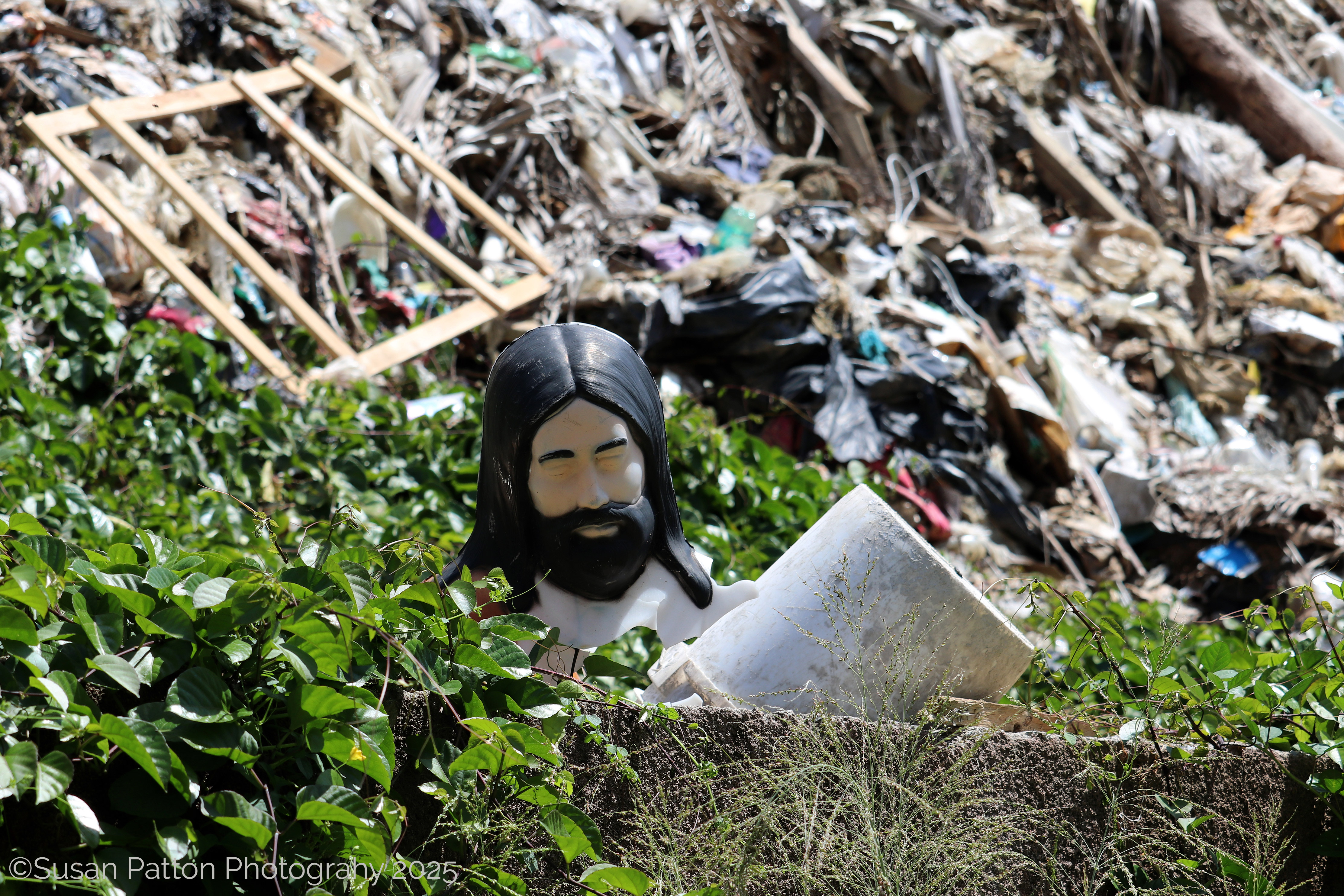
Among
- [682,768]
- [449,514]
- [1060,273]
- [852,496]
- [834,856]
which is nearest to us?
[834,856]

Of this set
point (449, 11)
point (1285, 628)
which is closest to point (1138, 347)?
point (449, 11)

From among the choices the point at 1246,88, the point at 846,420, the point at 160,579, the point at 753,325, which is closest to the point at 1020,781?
the point at 160,579

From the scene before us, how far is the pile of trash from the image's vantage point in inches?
192

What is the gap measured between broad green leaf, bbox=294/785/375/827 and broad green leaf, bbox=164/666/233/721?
0.11 meters

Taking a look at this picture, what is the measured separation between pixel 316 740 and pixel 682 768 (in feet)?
1.62

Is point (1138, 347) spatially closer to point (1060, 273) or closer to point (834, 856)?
point (1060, 273)

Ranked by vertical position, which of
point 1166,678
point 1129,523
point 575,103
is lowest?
point 1129,523

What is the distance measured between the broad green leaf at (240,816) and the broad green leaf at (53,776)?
0.42 ft

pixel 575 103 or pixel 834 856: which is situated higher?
pixel 834 856

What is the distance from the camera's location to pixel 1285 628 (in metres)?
1.85

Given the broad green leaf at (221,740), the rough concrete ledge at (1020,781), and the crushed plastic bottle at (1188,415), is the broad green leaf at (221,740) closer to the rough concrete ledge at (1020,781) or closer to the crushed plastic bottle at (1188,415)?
the rough concrete ledge at (1020,781)

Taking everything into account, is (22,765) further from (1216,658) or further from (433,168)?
(433,168)

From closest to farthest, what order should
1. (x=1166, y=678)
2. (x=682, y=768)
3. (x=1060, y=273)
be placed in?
(x=682, y=768), (x=1166, y=678), (x=1060, y=273)

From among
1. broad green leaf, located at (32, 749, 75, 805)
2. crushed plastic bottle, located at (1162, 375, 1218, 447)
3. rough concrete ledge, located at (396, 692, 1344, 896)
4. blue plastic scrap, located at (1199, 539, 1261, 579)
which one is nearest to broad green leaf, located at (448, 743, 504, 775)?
rough concrete ledge, located at (396, 692, 1344, 896)
